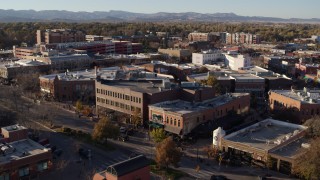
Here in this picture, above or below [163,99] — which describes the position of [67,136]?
below

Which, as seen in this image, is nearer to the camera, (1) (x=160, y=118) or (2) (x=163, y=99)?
(1) (x=160, y=118)

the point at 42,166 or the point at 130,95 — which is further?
the point at 130,95

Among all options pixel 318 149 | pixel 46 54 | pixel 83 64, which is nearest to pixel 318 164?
pixel 318 149

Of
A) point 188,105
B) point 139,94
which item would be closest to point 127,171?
point 139,94

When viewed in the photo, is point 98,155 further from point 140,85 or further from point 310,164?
point 310,164

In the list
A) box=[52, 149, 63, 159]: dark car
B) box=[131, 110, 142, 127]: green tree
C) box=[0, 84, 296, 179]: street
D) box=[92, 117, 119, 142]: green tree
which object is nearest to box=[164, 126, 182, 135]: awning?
box=[0, 84, 296, 179]: street

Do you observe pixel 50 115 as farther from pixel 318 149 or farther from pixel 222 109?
pixel 318 149

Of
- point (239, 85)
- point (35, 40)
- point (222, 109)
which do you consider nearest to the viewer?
point (222, 109)
